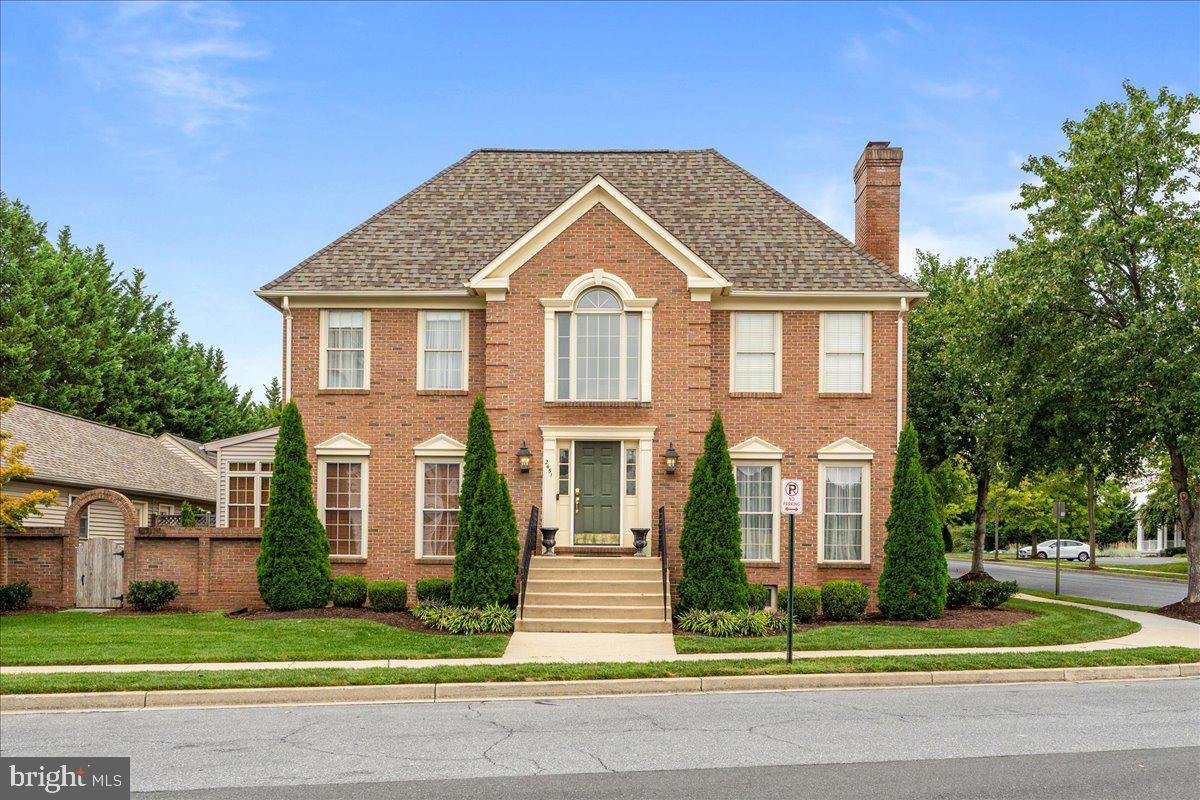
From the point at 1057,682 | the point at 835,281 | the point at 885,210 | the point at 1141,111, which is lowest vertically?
the point at 1057,682

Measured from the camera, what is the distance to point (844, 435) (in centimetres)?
2223

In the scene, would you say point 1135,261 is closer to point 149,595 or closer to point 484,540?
point 484,540

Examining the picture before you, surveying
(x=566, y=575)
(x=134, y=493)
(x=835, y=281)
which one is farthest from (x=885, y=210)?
(x=134, y=493)

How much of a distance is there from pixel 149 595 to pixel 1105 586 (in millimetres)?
29303

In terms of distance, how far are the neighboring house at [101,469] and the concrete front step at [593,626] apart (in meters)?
13.1

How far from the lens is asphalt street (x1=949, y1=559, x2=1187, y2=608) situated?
97.3 ft

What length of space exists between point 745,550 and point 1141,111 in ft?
42.3

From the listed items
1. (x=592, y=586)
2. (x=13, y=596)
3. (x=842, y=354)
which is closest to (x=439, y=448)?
(x=592, y=586)

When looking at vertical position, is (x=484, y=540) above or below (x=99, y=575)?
above

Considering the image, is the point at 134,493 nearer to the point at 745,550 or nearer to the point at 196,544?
the point at 196,544

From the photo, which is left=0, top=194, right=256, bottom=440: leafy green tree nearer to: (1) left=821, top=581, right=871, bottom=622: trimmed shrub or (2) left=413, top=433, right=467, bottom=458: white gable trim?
(2) left=413, top=433, right=467, bottom=458: white gable trim

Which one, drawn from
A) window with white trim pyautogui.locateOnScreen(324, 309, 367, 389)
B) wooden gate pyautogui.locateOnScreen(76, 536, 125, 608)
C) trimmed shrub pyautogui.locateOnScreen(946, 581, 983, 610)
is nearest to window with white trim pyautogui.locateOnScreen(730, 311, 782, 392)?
trimmed shrub pyautogui.locateOnScreen(946, 581, 983, 610)

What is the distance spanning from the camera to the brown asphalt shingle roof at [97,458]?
2850 cm

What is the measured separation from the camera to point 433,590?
20.6 metres
